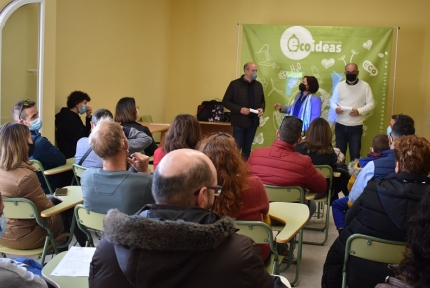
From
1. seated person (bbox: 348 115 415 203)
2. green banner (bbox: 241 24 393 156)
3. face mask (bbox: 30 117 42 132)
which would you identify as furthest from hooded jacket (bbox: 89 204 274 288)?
green banner (bbox: 241 24 393 156)

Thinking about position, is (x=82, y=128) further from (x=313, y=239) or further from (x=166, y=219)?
(x=166, y=219)

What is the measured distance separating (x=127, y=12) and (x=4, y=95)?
3.08 meters

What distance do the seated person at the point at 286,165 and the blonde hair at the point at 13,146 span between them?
4.99ft

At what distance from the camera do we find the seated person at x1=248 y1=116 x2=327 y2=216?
11.9ft

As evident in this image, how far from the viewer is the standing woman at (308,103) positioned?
675cm

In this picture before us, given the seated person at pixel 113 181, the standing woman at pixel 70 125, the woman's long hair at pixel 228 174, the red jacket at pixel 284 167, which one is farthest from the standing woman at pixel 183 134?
the standing woman at pixel 70 125

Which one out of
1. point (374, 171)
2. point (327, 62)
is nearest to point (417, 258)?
point (374, 171)

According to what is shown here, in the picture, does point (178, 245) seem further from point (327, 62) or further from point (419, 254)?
point (327, 62)

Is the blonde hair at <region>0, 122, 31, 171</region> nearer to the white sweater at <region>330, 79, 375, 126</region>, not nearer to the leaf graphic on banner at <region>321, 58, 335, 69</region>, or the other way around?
the white sweater at <region>330, 79, 375, 126</region>

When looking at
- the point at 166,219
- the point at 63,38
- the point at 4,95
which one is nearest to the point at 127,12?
the point at 63,38

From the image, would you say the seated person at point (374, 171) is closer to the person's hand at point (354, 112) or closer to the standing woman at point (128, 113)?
the standing woman at point (128, 113)

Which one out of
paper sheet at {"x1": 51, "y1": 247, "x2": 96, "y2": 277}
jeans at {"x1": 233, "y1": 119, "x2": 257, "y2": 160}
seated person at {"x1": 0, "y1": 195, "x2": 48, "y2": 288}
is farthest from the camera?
jeans at {"x1": 233, "y1": 119, "x2": 257, "y2": 160}

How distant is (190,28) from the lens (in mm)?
8750

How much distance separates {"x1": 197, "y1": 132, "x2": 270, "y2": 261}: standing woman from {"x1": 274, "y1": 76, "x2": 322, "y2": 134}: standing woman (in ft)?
14.2
